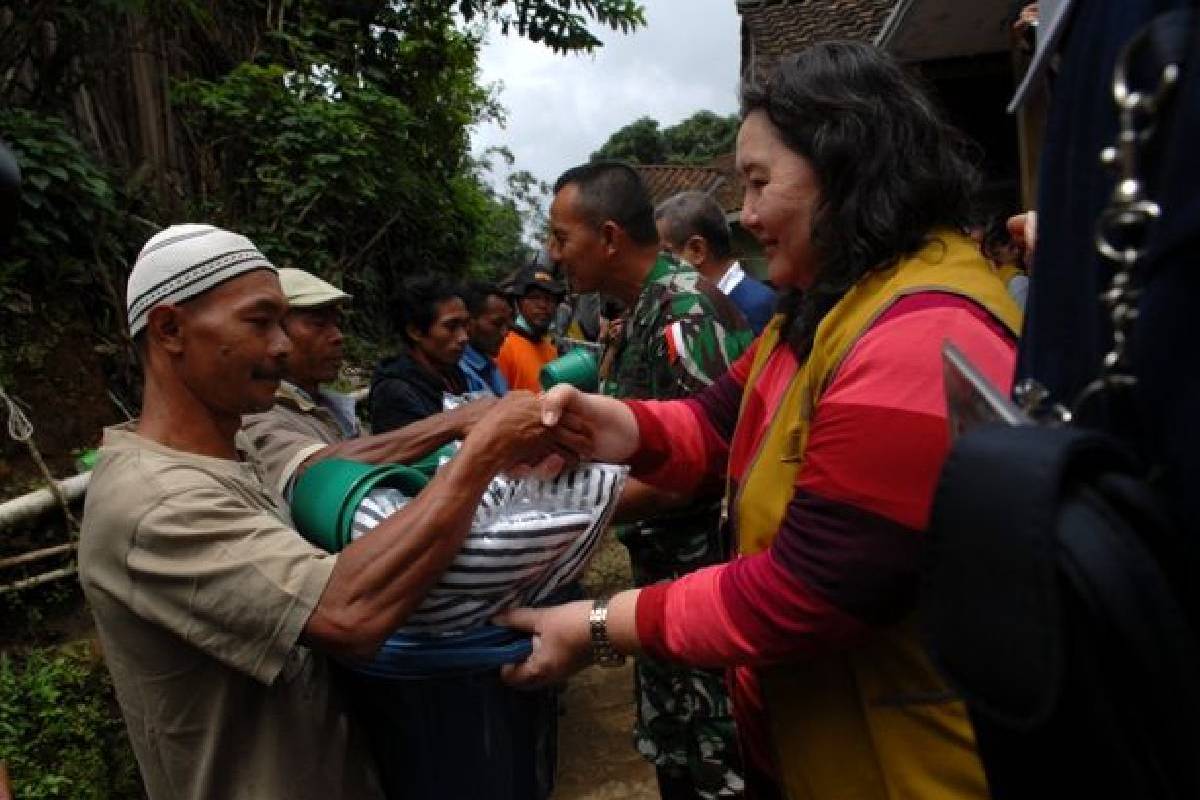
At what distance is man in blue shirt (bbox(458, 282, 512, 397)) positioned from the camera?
524 centimetres

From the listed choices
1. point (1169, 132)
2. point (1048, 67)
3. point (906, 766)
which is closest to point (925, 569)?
point (1169, 132)

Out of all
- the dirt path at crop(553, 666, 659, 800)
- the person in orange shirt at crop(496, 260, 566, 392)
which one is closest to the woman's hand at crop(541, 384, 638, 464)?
the dirt path at crop(553, 666, 659, 800)

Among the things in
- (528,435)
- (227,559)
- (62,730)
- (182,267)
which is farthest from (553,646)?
(62,730)

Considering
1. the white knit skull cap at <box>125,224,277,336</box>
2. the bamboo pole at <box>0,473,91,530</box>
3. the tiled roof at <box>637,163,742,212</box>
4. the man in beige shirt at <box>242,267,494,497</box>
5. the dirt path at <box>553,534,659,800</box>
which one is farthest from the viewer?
the tiled roof at <box>637,163,742,212</box>

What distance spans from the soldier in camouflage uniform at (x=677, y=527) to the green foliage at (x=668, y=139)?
137 feet

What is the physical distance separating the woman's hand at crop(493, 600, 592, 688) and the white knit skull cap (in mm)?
868

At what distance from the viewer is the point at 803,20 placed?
974 centimetres

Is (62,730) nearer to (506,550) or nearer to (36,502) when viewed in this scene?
(36,502)

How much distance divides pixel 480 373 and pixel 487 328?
765mm

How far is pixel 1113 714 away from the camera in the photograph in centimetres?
57

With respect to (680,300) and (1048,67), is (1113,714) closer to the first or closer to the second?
(1048,67)

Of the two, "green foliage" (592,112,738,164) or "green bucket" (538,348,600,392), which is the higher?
"green foliage" (592,112,738,164)

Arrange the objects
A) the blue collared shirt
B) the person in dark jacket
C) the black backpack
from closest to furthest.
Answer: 1. the black backpack
2. the person in dark jacket
3. the blue collared shirt

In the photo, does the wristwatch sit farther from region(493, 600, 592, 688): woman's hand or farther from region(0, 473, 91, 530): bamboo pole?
region(0, 473, 91, 530): bamboo pole
